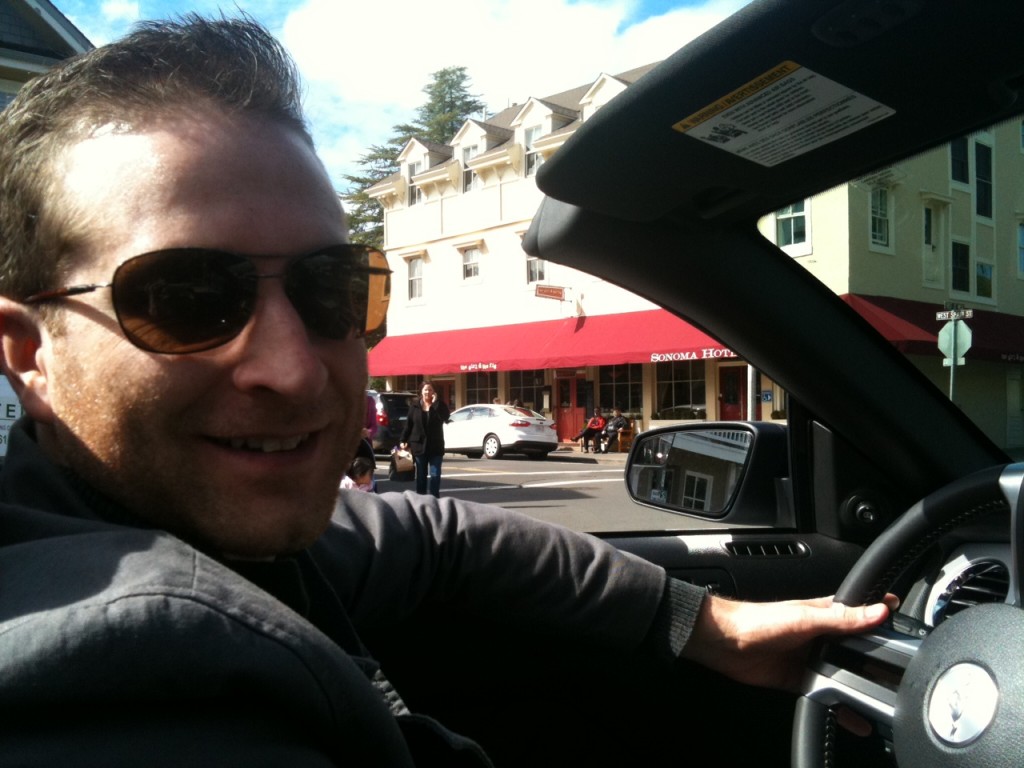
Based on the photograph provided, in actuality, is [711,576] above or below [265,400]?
below

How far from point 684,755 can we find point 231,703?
1782mm

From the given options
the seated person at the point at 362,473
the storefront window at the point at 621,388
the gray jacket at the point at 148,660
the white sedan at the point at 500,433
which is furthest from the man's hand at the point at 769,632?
the storefront window at the point at 621,388

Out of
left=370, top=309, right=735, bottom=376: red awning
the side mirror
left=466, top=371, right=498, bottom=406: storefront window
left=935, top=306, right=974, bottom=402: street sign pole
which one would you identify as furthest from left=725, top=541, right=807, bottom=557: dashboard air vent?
left=466, top=371, right=498, bottom=406: storefront window

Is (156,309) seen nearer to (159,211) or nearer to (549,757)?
(159,211)

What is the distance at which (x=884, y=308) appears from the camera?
2104 millimetres

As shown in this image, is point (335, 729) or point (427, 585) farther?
point (427, 585)

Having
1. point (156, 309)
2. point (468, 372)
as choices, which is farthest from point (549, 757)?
point (468, 372)

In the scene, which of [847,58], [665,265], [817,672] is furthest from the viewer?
[665,265]

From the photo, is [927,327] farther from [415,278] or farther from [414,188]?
[414,188]

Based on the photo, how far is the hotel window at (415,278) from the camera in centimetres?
2515

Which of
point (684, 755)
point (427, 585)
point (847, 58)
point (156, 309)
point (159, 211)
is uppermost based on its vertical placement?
point (847, 58)

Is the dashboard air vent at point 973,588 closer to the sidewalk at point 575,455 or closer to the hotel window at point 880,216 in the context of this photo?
the hotel window at point 880,216

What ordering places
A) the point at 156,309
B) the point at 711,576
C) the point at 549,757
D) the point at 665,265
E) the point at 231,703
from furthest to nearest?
1. the point at 711,576
2. the point at 549,757
3. the point at 665,265
4. the point at 156,309
5. the point at 231,703

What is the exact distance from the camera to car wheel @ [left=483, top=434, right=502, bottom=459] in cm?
1986
